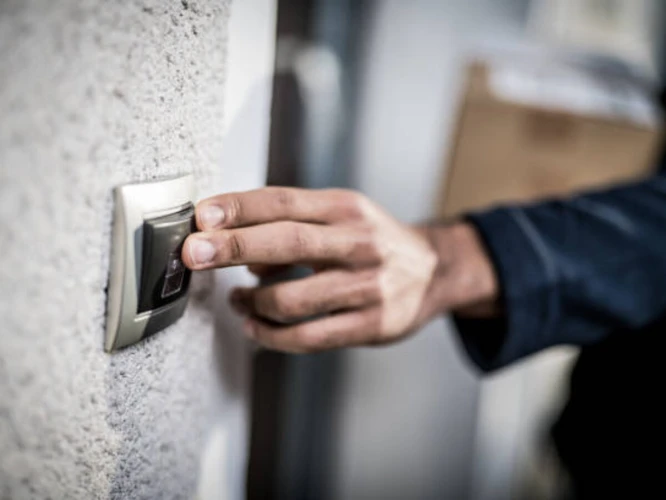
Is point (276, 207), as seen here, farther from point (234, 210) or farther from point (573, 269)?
point (573, 269)

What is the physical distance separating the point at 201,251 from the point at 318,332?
177 millimetres

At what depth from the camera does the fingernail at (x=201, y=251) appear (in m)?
0.32

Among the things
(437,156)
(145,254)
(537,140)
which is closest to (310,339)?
(145,254)

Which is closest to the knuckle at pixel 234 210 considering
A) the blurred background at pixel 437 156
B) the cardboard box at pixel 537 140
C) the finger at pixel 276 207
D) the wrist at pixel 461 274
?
the finger at pixel 276 207

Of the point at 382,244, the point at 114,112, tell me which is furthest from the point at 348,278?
the point at 114,112

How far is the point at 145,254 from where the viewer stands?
286 mm

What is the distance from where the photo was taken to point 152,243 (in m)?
0.29

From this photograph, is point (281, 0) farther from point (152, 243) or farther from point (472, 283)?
point (152, 243)

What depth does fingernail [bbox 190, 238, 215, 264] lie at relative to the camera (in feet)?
1.04

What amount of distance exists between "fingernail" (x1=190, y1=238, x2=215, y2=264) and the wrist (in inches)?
11.2

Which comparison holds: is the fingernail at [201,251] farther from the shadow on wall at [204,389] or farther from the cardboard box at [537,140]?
the cardboard box at [537,140]

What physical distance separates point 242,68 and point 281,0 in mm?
713

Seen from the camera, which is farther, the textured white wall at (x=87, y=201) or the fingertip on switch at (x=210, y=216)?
the fingertip on switch at (x=210, y=216)

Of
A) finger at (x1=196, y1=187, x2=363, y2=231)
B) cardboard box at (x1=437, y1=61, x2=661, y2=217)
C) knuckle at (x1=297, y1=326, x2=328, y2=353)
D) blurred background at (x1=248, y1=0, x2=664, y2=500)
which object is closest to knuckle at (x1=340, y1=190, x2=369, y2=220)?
finger at (x1=196, y1=187, x2=363, y2=231)
